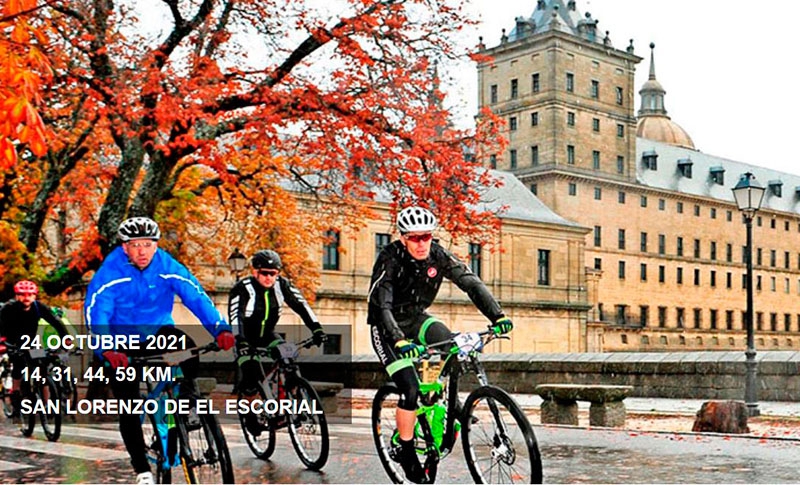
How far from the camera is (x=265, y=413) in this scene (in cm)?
1023

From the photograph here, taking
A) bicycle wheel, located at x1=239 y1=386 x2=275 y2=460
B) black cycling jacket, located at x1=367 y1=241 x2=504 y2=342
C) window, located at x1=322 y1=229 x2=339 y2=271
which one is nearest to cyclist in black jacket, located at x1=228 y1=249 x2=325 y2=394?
bicycle wheel, located at x1=239 y1=386 x2=275 y2=460

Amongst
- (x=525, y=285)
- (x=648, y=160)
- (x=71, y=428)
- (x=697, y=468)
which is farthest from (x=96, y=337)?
(x=648, y=160)

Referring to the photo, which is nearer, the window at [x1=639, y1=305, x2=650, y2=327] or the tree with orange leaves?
the tree with orange leaves

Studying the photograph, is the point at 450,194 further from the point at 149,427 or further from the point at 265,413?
the point at 149,427

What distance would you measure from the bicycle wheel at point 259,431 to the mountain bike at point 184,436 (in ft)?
8.60

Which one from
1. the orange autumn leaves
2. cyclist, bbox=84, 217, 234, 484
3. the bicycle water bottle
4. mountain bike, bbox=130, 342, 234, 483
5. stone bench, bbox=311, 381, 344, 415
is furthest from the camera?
stone bench, bbox=311, 381, 344, 415

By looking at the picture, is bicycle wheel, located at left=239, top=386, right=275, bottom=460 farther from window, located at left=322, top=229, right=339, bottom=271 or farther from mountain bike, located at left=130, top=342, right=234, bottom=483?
window, located at left=322, top=229, right=339, bottom=271

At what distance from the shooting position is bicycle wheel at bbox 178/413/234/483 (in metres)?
7.01

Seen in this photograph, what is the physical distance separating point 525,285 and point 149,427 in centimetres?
6712

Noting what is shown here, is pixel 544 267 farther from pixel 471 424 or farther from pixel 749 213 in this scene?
pixel 471 424

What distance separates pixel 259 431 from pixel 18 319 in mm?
4674

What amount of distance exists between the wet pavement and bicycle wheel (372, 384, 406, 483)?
49cm

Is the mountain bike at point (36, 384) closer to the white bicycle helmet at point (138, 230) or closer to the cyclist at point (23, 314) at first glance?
the cyclist at point (23, 314)

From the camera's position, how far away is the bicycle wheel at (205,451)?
7.01 meters
